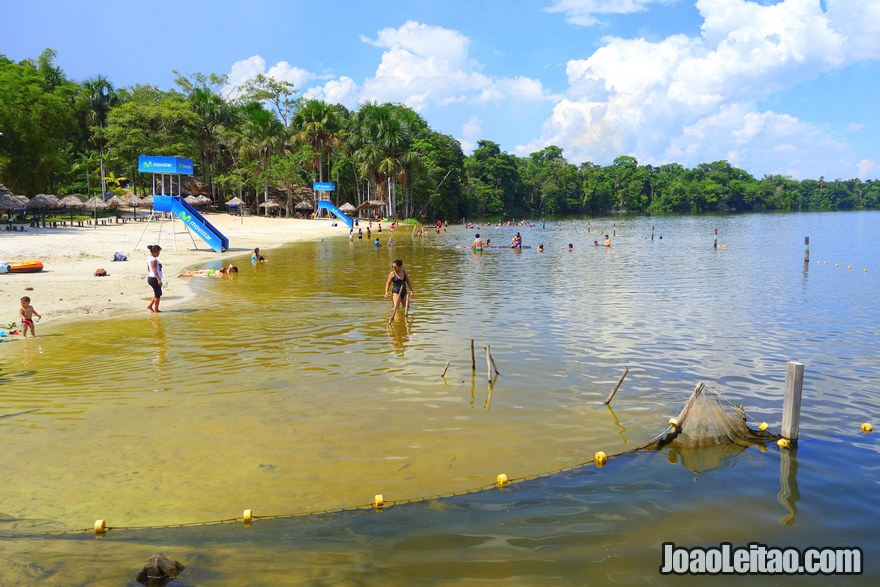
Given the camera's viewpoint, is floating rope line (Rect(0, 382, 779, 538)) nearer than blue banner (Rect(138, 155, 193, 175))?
Yes

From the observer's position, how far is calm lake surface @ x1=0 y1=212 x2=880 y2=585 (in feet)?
20.9

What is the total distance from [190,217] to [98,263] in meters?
9.46

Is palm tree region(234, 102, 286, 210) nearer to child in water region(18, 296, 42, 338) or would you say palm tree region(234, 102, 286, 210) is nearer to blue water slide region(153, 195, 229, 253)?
A: blue water slide region(153, 195, 229, 253)

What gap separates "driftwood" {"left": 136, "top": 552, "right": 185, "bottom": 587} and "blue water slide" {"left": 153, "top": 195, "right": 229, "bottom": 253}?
1355 inches

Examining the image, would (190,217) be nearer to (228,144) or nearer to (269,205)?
(269,205)

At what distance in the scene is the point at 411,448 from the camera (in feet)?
29.2

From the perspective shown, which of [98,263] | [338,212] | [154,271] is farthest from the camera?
[338,212]

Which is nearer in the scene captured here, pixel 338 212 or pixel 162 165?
pixel 162 165

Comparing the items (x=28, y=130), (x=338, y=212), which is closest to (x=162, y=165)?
(x=28, y=130)

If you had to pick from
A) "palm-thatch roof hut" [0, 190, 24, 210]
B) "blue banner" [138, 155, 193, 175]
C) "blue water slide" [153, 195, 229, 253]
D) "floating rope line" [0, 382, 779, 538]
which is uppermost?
"blue banner" [138, 155, 193, 175]

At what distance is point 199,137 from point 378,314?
6858cm

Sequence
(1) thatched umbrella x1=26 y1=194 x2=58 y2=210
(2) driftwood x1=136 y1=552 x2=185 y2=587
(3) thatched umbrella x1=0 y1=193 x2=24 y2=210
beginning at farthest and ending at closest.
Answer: (1) thatched umbrella x1=26 y1=194 x2=58 y2=210 → (3) thatched umbrella x1=0 y1=193 x2=24 y2=210 → (2) driftwood x1=136 y1=552 x2=185 y2=587

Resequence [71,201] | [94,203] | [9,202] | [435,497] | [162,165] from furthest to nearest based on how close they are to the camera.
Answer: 1. [94,203]
2. [71,201]
3. [9,202]
4. [162,165]
5. [435,497]

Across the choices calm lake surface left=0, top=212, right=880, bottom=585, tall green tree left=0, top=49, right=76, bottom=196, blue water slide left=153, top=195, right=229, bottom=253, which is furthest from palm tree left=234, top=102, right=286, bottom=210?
calm lake surface left=0, top=212, right=880, bottom=585
